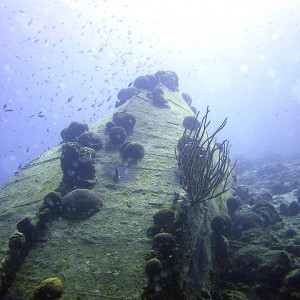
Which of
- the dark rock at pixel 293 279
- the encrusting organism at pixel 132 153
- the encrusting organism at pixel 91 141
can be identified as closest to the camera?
the dark rock at pixel 293 279

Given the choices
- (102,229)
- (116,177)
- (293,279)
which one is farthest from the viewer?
(116,177)

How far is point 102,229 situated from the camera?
6.50 m

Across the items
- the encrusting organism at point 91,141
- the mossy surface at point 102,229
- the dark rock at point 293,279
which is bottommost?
the mossy surface at point 102,229

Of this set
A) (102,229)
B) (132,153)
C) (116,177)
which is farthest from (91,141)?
(102,229)

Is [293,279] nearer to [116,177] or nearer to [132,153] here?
[116,177]

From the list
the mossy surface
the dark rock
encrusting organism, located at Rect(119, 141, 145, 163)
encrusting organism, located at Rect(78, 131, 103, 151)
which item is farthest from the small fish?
the dark rock

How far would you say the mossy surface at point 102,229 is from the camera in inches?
197

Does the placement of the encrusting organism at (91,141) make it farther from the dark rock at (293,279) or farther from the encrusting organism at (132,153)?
the dark rock at (293,279)

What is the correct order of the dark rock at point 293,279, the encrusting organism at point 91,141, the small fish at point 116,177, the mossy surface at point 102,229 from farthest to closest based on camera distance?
1. the encrusting organism at point 91,141
2. the small fish at point 116,177
3. the dark rock at point 293,279
4. the mossy surface at point 102,229

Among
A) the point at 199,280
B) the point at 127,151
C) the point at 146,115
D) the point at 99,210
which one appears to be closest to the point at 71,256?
the point at 99,210

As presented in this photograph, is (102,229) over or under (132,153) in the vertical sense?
A: under

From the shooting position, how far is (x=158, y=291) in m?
4.57

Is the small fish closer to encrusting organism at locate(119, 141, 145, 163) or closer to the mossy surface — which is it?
the mossy surface

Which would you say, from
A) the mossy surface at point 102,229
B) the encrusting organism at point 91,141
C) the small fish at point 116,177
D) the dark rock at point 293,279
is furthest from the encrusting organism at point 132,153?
the dark rock at point 293,279
